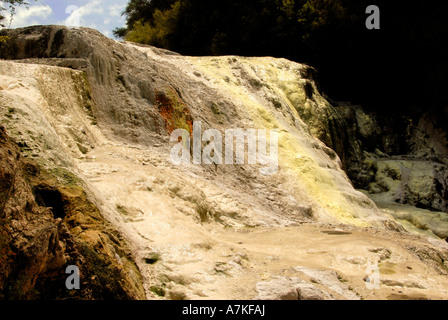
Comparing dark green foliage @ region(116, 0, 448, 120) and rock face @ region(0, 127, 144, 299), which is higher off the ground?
dark green foliage @ region(116, 0, 448, 120)

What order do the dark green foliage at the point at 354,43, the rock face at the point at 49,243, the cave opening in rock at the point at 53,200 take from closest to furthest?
the rock face at the point at 49,243 → the cave opening in rock at the point at 53,200 → the dark green foliage at the point at 354,43

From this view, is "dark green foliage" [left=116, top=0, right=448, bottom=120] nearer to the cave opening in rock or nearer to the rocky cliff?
the rocky cliff

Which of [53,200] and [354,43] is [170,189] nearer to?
[53,200]

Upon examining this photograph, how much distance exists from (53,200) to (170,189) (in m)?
1.82

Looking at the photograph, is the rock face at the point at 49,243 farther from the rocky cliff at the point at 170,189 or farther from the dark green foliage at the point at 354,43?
the dark green foliage at the point at 354,43

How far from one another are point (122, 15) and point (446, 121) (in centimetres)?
1463

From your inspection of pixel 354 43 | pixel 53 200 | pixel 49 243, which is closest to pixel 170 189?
pixel 53 200

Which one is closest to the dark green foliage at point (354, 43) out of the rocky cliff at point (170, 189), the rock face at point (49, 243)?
the rocky cliff at point (170, 189)

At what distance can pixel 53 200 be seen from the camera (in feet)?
9.04

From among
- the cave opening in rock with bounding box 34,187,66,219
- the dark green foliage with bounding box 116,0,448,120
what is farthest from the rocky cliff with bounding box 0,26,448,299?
the dark green foliage with bounding box 116,0,448,120

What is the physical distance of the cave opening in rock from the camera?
107 inches

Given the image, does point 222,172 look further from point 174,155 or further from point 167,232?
point 167,232

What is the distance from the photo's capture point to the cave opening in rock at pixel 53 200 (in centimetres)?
271
